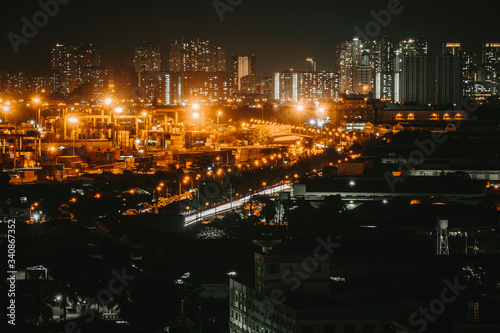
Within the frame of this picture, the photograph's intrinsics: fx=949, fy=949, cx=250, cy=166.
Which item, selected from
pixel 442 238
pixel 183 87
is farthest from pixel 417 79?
pixel 442 238

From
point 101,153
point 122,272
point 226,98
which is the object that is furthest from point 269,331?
point 226,98

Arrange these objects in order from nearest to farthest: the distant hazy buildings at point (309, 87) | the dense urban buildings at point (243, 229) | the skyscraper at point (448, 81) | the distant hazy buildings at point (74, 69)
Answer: the dense urban buildings at point (243, 229), the skyscraper at point (448, 81), the distant hazy buildings at point (74, 69), the distant hazy buildings at point (309, 87)

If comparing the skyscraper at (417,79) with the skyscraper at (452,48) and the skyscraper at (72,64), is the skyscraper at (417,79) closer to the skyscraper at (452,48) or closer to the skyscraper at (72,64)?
the skyscraper at (452,48)

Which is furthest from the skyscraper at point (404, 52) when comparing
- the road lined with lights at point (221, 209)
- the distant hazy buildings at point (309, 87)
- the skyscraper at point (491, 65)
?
the road lined with lights at point (221, 209)

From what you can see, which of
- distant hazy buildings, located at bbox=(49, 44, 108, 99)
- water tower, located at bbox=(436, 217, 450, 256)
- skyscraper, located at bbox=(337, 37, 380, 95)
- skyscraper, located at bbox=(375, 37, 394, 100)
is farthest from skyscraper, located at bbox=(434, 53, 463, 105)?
water tower, located at bbox=(436, 217, 450, 256)

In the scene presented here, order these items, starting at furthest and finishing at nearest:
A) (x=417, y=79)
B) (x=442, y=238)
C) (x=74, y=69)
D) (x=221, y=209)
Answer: (x=74, y=69)
(x=417, y=79)
(x=221, y=209)
(x=442, y=238)

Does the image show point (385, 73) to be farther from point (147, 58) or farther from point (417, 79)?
point (147, 58)

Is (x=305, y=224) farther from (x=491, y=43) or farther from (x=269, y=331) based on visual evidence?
(x=491, y=43)

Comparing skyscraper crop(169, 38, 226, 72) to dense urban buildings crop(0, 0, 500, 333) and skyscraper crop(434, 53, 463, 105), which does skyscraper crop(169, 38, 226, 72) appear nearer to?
skyscraper crop(434, 53, 463, 105)
